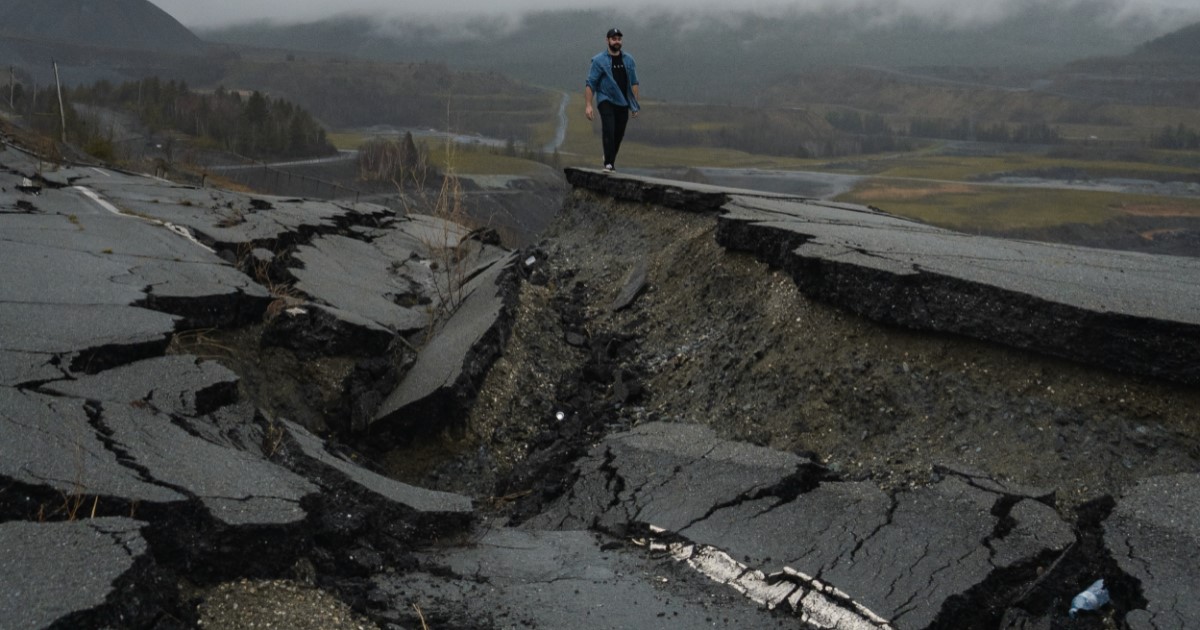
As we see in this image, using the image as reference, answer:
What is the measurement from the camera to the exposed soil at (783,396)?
3.59 m

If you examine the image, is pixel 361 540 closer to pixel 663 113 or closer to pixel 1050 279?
pixel 1050 279

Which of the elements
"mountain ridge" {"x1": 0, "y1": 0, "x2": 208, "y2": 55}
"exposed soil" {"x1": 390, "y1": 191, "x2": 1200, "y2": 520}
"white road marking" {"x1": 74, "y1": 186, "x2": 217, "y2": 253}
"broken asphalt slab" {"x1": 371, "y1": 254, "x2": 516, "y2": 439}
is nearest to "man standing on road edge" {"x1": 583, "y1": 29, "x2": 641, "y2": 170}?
"exposed soil" {"x1": 390, "y1": 191, "x2": 1200, "y2": 520}

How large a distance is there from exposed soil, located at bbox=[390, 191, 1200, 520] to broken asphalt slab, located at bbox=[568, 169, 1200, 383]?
98 millimetres

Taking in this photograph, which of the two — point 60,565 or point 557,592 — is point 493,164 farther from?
point 60,565

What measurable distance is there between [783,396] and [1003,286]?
3.81 feet

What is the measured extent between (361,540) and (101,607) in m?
1.17

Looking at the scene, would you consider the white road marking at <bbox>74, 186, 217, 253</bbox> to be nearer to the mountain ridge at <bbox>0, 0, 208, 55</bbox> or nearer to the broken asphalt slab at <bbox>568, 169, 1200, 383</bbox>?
the broken asphalt slab at <bbox>568, 169, 1200, 383</bbox>

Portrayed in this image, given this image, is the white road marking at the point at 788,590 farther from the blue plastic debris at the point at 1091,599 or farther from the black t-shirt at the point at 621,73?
the black t-shirt at the point at 621,73

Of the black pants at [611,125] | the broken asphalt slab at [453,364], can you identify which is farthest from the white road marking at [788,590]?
the black pants at [611,125]

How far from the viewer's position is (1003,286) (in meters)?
4.16

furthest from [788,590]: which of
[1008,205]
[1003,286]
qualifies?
[1008,205]

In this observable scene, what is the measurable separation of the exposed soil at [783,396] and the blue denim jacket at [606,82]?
2851 mm

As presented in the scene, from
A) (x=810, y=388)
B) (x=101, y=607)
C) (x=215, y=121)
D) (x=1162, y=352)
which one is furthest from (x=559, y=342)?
(x=215, y=121)

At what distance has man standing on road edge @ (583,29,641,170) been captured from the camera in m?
10.1
